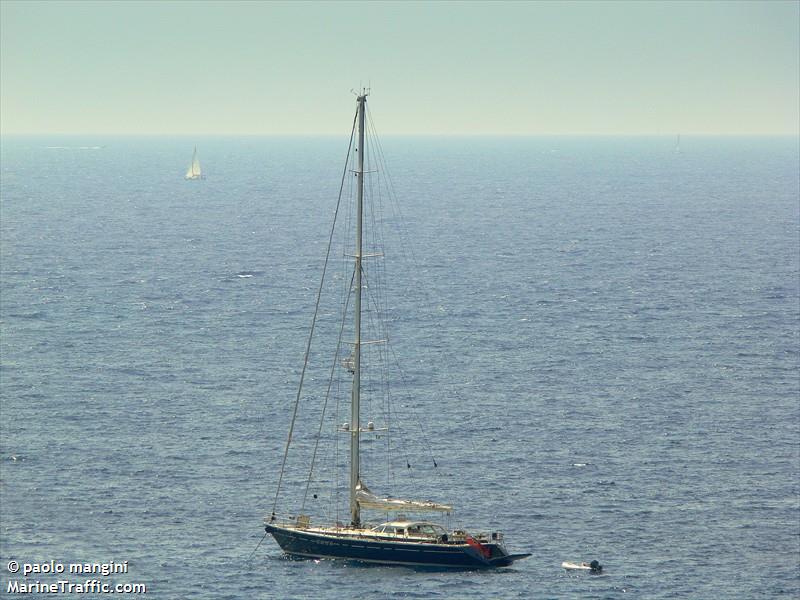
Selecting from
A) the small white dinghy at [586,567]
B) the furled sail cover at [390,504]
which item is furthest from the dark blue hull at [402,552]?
the small white dinghy at [586,567]

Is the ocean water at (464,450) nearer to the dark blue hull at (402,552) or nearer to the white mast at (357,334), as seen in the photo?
the dark blue hull at (402,552)

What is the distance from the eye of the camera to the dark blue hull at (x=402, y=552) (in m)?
97.8

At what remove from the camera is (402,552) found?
321ft

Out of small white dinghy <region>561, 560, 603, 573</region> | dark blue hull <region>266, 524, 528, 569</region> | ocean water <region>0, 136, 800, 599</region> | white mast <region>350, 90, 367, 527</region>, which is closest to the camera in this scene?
dark blue hull <region>266, 524, 528, 569</region>

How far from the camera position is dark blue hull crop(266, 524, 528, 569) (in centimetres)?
9781

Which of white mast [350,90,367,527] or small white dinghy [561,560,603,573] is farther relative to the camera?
small white dinghy [561,560,603,573]

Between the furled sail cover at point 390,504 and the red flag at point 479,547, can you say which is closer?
the red flag at point 479,547

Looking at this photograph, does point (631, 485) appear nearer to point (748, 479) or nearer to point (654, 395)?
point (748, 479)

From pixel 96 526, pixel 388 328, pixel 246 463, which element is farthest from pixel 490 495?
pixel 388 328

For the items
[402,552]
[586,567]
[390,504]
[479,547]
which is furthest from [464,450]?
[402,552]

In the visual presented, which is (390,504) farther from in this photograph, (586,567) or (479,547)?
(586,567)

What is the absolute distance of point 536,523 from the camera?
371 feet

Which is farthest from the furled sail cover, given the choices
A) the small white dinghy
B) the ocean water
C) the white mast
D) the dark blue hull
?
the small white dinghy

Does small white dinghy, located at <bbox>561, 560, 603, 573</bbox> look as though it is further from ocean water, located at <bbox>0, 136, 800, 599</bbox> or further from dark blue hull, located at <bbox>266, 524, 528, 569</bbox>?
dark blue hull, located at <bbox>266, 524, 528, 569</bbox>
